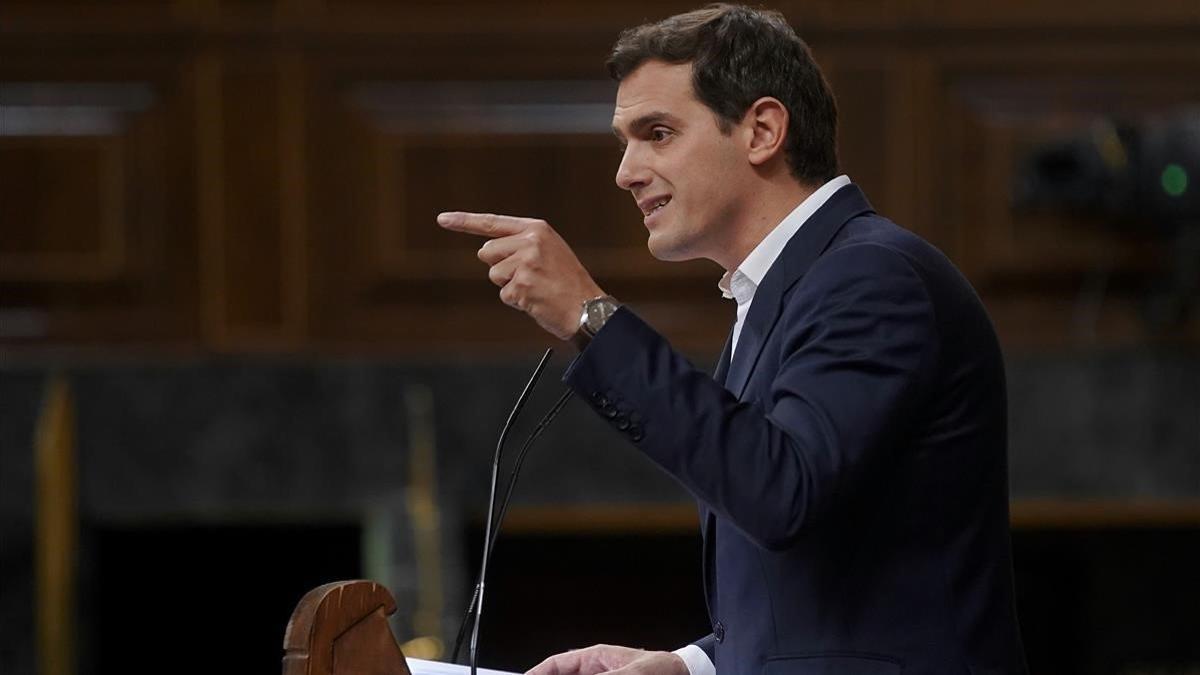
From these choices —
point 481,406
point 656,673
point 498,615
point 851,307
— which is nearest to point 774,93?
point 851,307

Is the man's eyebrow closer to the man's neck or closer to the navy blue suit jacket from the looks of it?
the man's neck

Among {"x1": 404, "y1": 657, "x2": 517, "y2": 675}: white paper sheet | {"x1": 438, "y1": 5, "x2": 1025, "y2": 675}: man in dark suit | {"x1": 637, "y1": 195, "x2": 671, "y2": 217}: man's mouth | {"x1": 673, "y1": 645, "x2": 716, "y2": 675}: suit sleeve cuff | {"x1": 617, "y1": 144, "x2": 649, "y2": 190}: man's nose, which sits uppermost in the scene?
{"x1": 617, "y1": 144, "x2": 649, "y2": 190}: man's nose

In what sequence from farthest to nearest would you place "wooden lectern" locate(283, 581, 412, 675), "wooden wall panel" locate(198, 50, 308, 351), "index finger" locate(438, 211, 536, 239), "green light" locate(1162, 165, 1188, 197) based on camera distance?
"wooden wall panel" locate(198, 50, 308, 351)
"green light" locate(1162, 165, 1188, 197)
"index finger" locate(438, 211, 536, 239)
"wooden lectern" locate(283, 581, 412, 675)

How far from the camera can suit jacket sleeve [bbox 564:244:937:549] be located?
1609 mm

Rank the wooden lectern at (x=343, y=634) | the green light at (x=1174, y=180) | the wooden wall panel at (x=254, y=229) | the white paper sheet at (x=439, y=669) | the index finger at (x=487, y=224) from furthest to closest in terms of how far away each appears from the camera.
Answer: the wooden wall panel at (x=254, y=229)
the green light at (x=1174, y=180)
the white paper sheet at (x=439, y=669)
the index finger at (x=487, y=224)
the wooden lectern at (x=343, y=634)

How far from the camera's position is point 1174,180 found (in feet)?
14.0

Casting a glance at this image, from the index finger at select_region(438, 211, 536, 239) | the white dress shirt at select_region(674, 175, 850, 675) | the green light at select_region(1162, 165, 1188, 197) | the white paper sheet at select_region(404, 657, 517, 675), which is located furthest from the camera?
the green light at select_region(1162, 165, 1188, 197)

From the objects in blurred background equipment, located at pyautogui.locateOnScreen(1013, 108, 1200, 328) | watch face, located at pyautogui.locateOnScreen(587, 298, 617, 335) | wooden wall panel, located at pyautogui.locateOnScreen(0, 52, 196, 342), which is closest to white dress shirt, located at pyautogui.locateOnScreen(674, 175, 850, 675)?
watch face, located at pyautogui.locateOnScreen(587, 298, 617, 335)

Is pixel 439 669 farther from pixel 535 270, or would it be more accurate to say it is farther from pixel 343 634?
pixel 535 270

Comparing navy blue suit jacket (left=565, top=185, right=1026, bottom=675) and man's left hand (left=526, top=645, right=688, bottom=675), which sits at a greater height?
navy blue suit jacket (left=565, top=185, right=1026, bottom=675)

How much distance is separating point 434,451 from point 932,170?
1392mm

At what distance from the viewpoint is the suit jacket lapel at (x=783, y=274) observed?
6.07 ft

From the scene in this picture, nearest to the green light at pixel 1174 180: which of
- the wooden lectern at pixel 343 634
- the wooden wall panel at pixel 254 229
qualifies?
the wooden wall panel at pixel 254 229

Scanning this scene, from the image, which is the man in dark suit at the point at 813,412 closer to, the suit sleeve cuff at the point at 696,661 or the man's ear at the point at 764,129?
the man's ear at the point at 764,129
